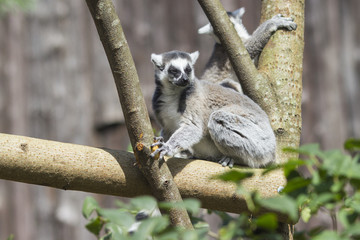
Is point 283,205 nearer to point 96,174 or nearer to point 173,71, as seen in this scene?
point 96,174

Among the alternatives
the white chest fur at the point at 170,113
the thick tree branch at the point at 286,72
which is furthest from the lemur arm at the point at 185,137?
the thick tree branch at the point at 286,72

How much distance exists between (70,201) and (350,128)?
3461 millimetres

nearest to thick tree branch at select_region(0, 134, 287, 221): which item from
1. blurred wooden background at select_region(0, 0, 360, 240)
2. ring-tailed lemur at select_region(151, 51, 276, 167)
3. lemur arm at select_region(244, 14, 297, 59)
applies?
ring-tailed lemur at select_region(151, 51, 276, 167)

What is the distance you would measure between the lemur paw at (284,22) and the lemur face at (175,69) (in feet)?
2.23

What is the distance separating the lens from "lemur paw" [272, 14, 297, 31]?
3266mm

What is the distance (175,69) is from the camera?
3248 millimetres

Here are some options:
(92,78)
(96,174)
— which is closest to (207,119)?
(96,174)

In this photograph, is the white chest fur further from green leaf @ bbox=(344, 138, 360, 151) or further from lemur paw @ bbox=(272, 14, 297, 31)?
green leaf @ bbox=(344, 138, 360, 151)

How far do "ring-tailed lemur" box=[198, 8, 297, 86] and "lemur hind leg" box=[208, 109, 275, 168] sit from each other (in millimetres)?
750

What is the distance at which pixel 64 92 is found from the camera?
5.82 m

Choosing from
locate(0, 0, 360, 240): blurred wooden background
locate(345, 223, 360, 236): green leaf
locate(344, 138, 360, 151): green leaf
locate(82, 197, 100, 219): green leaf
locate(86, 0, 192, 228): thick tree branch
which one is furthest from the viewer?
locate(0, 0, 360, 240): blurred wooden background

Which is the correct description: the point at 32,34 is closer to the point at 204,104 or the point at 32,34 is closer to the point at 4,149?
the point at 204,104

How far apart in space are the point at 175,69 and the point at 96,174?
116 cm

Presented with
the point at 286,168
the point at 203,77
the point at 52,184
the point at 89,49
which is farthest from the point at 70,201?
the point at 286,168
